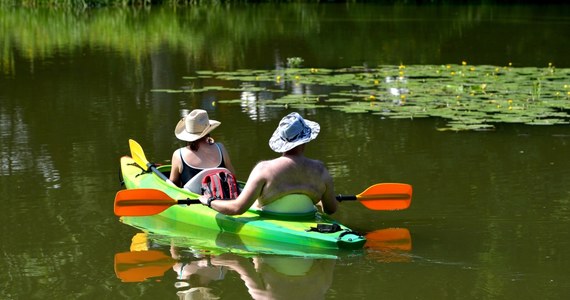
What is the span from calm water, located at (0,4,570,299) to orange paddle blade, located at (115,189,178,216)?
214 mm

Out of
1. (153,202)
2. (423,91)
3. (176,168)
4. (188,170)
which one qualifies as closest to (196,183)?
(188,170)

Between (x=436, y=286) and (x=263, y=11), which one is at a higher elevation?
(x=436, y=286)

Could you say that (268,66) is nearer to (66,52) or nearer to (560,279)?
(66,52)

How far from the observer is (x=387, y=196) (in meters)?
8.12

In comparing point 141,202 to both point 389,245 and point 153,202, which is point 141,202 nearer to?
point 153,202

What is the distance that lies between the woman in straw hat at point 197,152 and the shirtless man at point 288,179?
78 cm

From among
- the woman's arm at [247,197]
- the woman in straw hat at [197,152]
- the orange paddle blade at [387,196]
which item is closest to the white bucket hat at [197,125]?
the woman in straw hat at [197,152]

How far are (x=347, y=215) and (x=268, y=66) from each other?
10.1 m

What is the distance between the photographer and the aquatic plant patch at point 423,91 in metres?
12.7

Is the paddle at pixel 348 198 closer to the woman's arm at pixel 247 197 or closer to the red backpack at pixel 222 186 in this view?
the red backpack at pixel 222 186

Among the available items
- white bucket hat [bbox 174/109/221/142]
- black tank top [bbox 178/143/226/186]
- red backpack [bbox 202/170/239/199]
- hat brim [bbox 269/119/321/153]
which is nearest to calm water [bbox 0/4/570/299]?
red backpack [bbox 202/170/239/199]

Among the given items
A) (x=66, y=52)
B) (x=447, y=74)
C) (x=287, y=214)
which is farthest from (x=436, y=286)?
(x=66, y=52)

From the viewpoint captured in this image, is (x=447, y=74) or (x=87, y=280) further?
(x=447, y=74)

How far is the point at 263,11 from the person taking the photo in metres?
32.2
